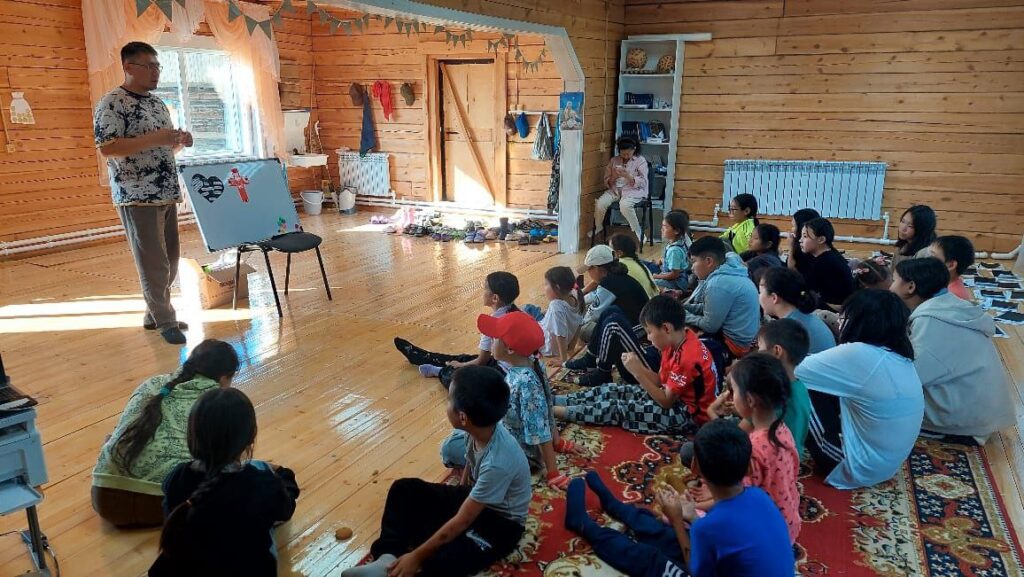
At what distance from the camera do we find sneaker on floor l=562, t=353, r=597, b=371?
12.7 feet

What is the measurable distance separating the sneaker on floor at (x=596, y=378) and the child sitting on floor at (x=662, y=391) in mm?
297

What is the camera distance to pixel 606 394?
3.30m

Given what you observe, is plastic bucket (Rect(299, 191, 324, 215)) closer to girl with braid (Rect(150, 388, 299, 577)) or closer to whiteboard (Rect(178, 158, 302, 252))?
whiteboard (Rect(178, 158, 302, 252))

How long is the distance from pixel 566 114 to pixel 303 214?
4.18 meters

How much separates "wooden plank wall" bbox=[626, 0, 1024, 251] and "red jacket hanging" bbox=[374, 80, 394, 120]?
10.7 ft

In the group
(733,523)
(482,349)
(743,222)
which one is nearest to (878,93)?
(743,222)

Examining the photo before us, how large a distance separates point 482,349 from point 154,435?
1.46 meters

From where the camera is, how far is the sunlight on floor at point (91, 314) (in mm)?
4703

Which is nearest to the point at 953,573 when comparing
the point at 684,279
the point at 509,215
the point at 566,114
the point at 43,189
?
the point at 684,279

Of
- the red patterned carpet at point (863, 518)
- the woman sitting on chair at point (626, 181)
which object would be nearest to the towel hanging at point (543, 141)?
the woman sitting on chair at point (626, 181)

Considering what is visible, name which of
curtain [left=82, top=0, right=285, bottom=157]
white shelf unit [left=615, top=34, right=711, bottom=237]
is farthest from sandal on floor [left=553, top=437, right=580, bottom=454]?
curtain [left=82, top=0, right=285, bottom=157]

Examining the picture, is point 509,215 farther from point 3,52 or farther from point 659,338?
point 659,338

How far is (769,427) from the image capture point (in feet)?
7.18

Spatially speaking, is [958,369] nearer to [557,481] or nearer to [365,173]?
[557,481]
